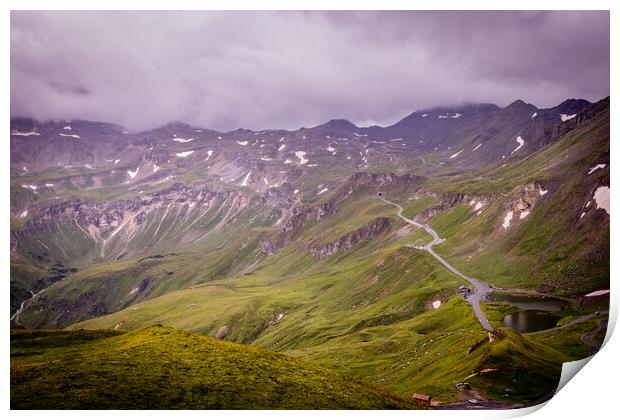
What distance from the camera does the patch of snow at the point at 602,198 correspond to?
556 ft

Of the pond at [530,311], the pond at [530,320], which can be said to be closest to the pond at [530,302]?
the pond at [530,311]

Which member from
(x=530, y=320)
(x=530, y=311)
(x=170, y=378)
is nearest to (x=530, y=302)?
(x=530, y=311)

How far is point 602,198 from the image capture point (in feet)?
568

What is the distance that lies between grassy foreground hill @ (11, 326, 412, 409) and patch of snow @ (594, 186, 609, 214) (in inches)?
5136

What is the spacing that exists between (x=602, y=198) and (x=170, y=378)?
534 feet

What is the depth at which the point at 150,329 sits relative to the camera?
92.6 metres

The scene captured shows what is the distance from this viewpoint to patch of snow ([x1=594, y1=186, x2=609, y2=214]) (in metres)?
169

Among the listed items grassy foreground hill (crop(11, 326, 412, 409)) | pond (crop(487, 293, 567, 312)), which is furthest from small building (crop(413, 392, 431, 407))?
pond (crop(487, 293, 567, 312))

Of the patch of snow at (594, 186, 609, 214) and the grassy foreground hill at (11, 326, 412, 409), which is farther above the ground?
the patch of snow at (594, 186, 609, 214)

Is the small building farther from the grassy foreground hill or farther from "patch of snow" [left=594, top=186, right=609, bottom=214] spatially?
"patch of snow" [left=594, top=186, right=609, bottom=214]

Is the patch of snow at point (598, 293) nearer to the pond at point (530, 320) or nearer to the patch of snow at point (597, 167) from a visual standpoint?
the pond at point (530, 320)

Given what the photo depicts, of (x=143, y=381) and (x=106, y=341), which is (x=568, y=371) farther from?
(x=106, y=341)

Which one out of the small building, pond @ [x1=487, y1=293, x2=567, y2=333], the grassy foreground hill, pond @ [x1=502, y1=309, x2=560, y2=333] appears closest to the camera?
the grassy foreground hill
